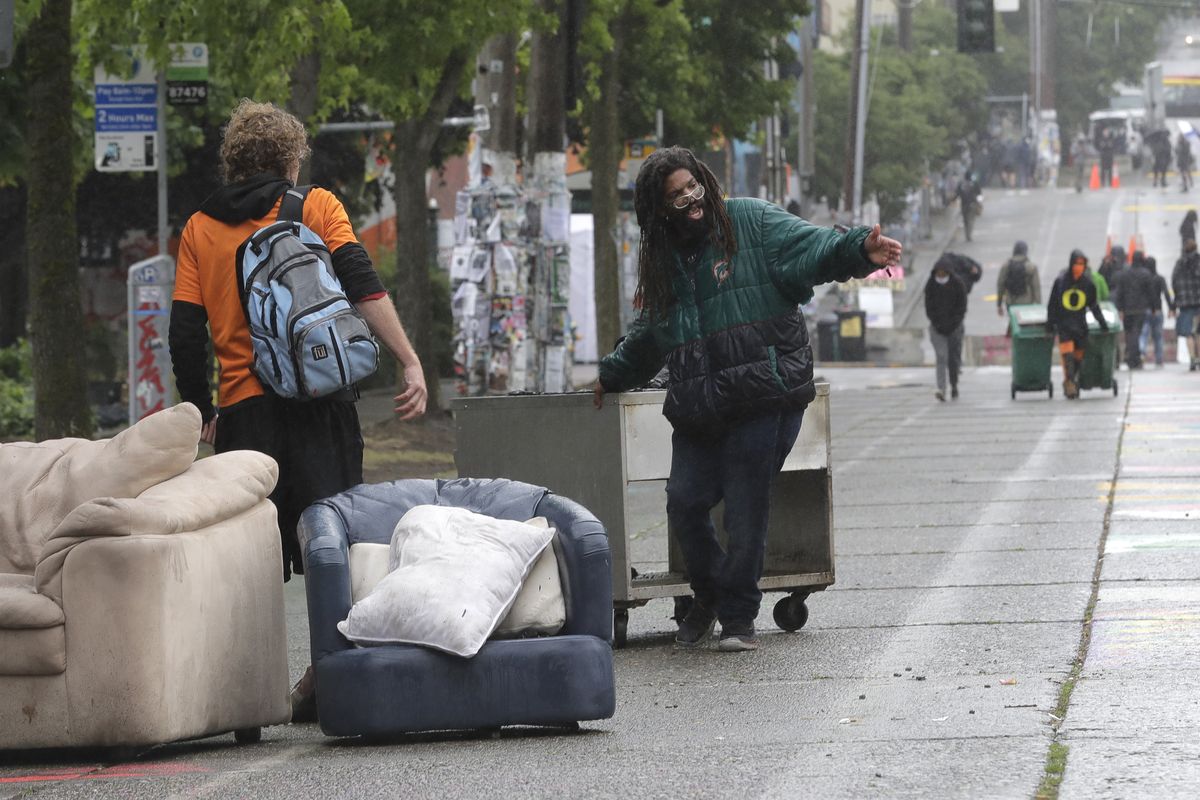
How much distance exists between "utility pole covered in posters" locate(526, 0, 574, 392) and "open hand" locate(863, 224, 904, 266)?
14508 millimetres

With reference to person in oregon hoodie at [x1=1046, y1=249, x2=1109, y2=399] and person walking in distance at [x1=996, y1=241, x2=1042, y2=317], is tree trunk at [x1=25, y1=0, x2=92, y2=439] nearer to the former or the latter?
person in oregon hoodie at [x1=1046, y1=249, x2=1109, y2=399]

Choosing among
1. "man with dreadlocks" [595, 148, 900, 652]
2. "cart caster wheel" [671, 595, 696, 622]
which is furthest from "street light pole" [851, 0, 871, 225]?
"man with dreadlocks" [595, 148, 900, 652]

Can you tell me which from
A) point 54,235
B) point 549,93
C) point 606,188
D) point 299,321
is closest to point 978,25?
point 606,188

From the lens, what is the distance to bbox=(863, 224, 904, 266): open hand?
7.45 m

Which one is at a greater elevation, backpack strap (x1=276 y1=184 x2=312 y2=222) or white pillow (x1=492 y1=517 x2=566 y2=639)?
backpack strap (x1=276 y1=184 x2=312 y2=222)

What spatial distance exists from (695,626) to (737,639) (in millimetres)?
263

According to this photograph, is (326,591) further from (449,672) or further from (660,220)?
(660,220)

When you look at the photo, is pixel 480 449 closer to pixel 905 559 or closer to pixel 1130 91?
pixel 905 559

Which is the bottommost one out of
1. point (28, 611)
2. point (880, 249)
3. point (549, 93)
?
point (28, 611)

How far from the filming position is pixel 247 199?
6883 millimetres

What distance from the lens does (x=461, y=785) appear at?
18.3ft

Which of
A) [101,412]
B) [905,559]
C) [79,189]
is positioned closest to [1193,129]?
[79,189]

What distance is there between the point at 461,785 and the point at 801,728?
1.22 m

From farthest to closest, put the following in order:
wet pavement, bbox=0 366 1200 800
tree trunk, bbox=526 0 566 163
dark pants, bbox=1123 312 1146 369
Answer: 1. dark pants, bbox=1123 312 1146 369
2. tree trunk, bbox=526 0 566 163
3. wet pavement, bbox=0 366 1200 800
